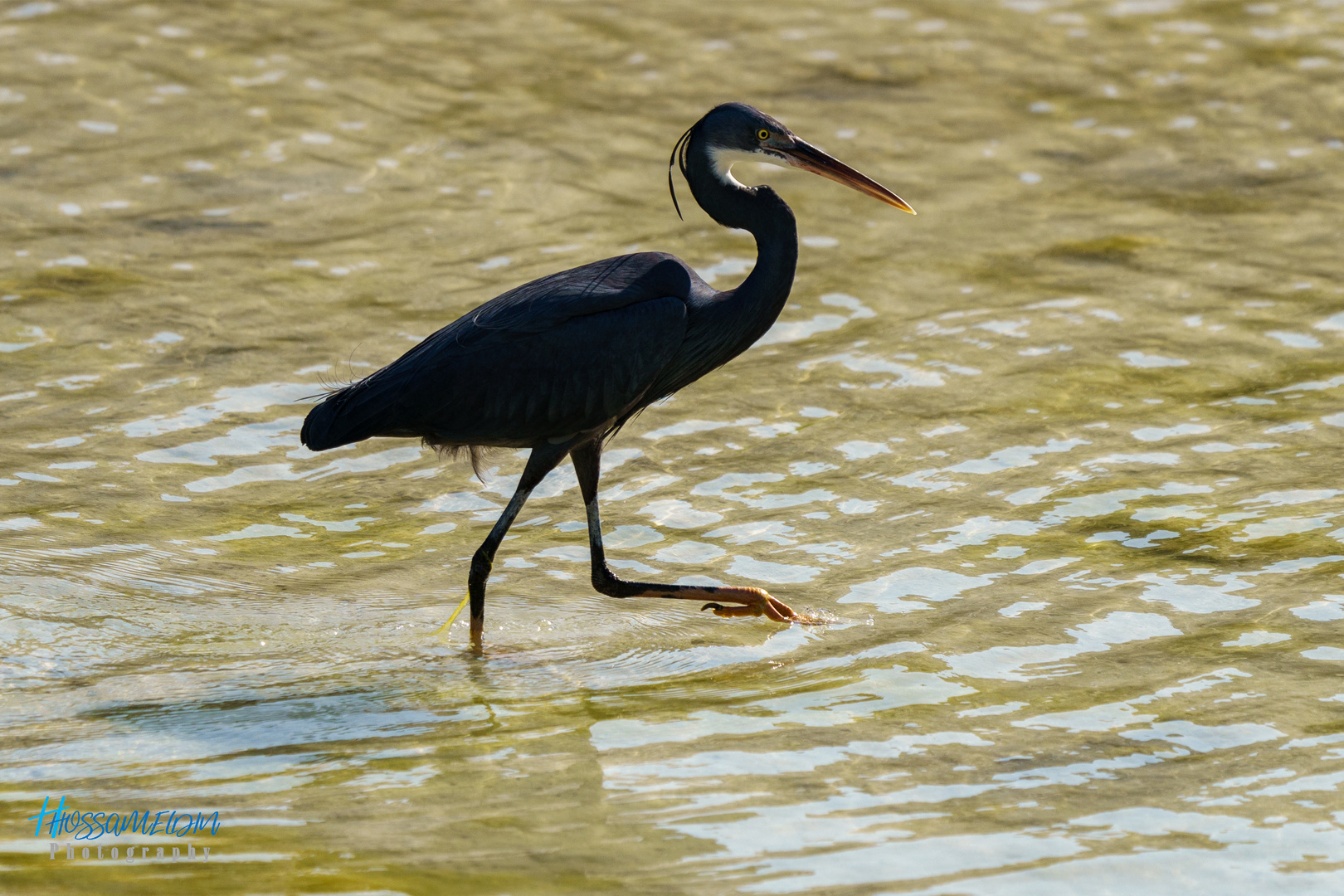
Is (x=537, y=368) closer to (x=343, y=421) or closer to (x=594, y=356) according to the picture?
(x=594, y=356)

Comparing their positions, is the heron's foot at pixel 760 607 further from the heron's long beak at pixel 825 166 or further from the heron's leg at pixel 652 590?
the heron's long beak at pixel 825 166

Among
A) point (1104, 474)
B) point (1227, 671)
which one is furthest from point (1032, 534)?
point (1227, 671)

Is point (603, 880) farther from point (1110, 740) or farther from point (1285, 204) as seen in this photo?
point (1285, 204)

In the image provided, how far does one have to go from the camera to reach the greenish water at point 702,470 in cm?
433

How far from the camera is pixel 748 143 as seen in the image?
576 cm

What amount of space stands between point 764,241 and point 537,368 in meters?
0.93

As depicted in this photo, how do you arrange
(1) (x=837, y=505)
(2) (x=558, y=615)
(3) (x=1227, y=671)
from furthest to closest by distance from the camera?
(1) (x=837, y=505) → (2) (x=558, y=615) → (3) (x=1227, y=671)

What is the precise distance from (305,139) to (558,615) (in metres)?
5.35

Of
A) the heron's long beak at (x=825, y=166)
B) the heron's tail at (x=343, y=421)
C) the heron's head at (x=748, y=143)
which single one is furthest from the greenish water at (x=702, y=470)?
the heron's head at (x=748, y=143)

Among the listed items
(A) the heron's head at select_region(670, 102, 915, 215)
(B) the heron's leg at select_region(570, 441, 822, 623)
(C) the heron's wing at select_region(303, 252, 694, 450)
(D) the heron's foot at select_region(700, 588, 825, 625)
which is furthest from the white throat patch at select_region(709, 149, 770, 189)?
(D) the heron's foot at select_region(700, 588, 825, 625)

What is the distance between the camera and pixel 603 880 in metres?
4.00

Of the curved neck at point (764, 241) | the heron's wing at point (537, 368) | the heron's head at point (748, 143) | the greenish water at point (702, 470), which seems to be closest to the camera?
the greenish water at point (702, 470)

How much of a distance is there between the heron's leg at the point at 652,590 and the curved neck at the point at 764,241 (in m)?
0.78

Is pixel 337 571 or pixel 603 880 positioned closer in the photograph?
pixel 603 880
